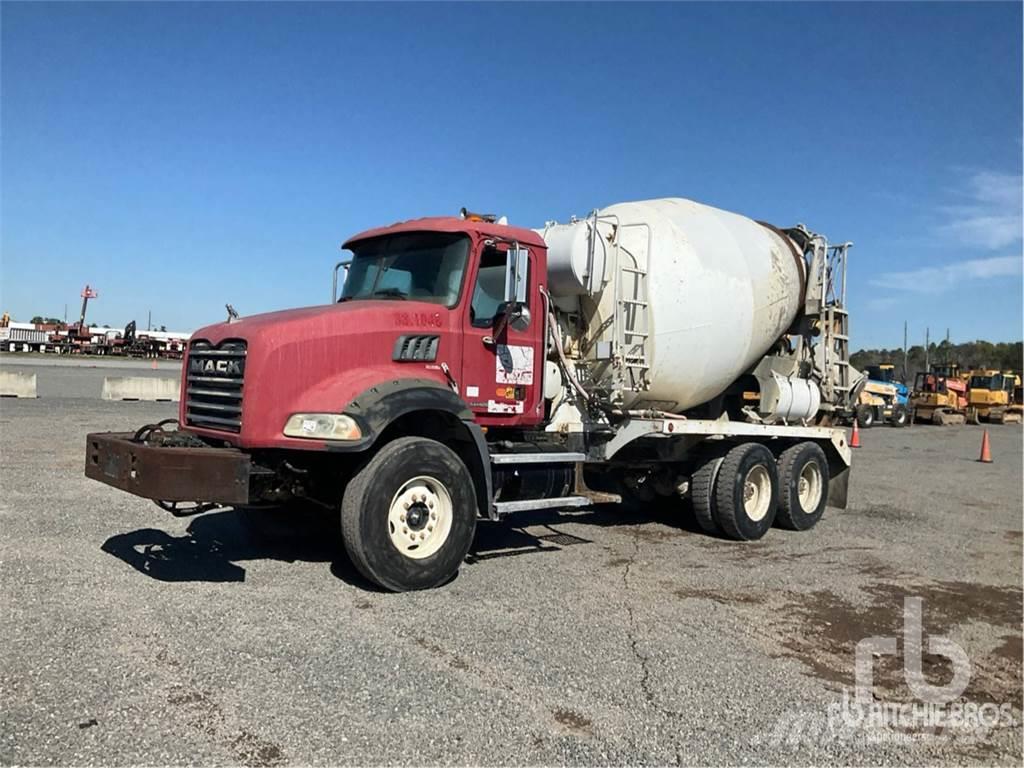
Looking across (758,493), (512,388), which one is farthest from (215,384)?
(758,493)

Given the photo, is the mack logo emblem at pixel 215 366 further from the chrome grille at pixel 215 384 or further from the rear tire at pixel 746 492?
the rear tire at pixel 746 492

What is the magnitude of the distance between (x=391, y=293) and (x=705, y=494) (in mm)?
4364

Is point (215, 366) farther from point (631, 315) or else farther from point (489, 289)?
point (631, 315)

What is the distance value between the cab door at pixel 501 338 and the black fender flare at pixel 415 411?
46 centimetres

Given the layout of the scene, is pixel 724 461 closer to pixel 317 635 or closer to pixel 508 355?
pixel 508 355

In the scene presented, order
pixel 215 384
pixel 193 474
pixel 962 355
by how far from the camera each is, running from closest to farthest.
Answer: pixel 193 474
pixel 215 384
pixel 962 355

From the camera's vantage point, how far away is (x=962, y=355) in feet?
287

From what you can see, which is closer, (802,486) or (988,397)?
(802,486)

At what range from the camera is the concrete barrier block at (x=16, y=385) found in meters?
21.6

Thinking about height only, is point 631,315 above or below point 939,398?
below

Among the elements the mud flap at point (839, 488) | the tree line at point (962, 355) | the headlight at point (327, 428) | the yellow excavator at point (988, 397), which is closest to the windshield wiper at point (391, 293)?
the headlight at point (327, 428)

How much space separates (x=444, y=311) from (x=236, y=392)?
1826 mm

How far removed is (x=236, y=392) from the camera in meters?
6.27

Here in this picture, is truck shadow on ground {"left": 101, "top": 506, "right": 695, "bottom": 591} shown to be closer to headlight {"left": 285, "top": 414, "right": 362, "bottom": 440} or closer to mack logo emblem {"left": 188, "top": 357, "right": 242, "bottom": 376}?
headlight {"left": 285, "top": 414, "right": 362, "bottom": 440}
